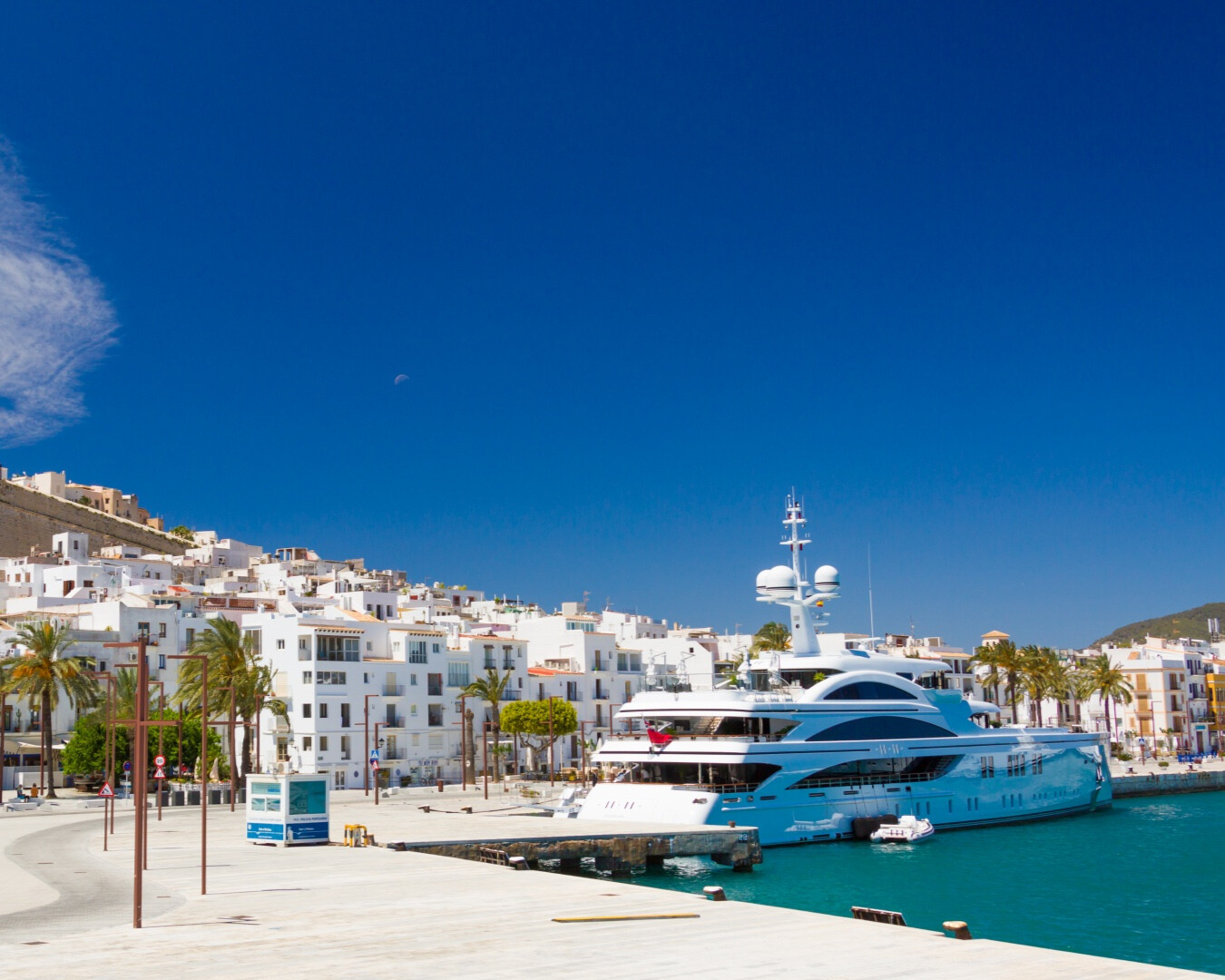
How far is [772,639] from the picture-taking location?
9688cm

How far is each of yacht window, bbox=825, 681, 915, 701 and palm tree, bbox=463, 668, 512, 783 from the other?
100.0 ft

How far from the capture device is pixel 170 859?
87.4ft

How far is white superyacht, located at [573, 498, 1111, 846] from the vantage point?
42.8 m

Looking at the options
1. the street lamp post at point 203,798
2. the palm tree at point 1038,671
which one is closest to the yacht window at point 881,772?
the street lamp post at point 203,798

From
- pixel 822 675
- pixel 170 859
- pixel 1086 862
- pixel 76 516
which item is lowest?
pixel 1086 862

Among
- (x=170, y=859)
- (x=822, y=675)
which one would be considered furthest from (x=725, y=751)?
(x=170, y=859)

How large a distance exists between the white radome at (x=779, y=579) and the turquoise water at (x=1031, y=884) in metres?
11.2

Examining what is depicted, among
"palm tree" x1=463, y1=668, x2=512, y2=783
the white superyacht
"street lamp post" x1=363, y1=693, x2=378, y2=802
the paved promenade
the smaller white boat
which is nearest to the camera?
the paved promenade

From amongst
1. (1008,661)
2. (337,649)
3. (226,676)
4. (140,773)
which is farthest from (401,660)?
(140,773)

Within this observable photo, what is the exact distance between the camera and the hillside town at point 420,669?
68875 millimetres

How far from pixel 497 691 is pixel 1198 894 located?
45.9 m

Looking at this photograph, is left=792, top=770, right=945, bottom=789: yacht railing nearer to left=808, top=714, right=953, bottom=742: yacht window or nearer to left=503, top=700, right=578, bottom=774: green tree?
left=808, top=714, right=953, bottom=742: yacht window

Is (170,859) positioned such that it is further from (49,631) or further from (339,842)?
(49,631)

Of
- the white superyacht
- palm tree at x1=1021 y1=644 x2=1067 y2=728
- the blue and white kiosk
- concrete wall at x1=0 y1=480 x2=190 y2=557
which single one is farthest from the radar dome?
concrete wall at x1=0 y1=480 x2=190 y2=557
